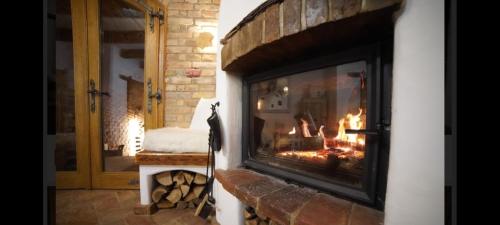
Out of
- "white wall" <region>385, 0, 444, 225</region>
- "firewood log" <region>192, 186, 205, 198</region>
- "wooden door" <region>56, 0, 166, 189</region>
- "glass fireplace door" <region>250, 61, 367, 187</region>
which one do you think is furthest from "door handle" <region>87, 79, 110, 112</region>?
"white wall" <region>385, 0, 444, 225</region>

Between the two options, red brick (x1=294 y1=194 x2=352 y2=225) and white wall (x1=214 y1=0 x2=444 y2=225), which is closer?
white wall (x1=214 y1=0 x2=444 y2=225)

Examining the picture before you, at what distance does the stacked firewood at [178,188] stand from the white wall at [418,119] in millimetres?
1584

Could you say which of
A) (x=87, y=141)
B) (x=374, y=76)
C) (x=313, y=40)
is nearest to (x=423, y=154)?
(x=374, y=76)

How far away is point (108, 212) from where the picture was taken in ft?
5.85

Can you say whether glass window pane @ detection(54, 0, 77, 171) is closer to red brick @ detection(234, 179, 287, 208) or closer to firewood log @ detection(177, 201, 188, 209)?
firewood log @ detection(177, 201, 188, 209)

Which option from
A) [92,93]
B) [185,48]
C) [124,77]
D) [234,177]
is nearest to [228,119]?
[234,177]

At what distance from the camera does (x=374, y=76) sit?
858mm

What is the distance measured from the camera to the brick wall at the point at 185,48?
257cm

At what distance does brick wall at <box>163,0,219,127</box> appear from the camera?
2568 millimetres

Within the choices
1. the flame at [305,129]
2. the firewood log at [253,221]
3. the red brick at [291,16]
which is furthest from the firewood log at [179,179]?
the red brick at [291,16]

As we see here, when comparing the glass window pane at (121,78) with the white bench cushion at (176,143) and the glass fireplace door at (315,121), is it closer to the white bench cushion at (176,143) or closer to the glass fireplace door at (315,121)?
the white bench cushion at (176,143)

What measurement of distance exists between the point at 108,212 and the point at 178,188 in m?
0.67

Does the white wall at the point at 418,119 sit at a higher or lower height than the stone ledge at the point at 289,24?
lower
